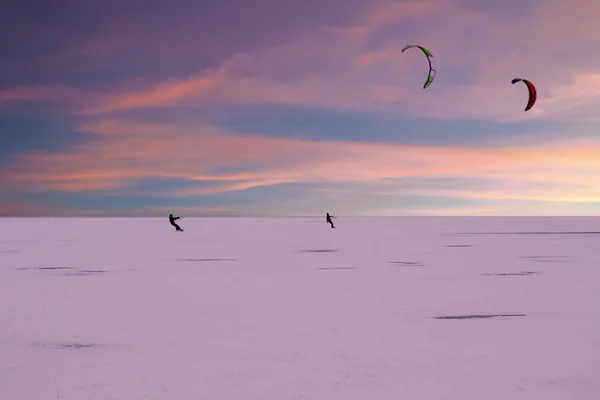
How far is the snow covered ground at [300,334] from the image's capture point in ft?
18.6

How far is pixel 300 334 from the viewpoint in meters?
7.95

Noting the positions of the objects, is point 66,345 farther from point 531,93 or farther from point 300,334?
point 531,93

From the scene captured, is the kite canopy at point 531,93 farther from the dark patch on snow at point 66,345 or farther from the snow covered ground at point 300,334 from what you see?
the dark patch on snow at point 66,345

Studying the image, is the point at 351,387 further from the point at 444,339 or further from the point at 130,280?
the point at 130,280

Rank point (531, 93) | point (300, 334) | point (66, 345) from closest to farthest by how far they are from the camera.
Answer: point (66, 345) → point (300, 334) → point (531, 93)

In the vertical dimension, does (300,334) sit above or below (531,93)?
below

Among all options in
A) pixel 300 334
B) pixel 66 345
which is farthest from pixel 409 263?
pixel 66 345

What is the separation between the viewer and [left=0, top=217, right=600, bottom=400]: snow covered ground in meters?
5.68

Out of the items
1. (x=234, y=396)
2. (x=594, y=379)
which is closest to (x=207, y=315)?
(x=234, y=396)

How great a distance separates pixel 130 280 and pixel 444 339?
8203 millimetres

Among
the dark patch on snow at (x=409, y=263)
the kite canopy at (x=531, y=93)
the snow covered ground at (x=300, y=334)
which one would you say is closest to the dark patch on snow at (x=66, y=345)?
the snow covered ground at (x=300, y=334)

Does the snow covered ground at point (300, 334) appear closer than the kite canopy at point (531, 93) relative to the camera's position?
Yes

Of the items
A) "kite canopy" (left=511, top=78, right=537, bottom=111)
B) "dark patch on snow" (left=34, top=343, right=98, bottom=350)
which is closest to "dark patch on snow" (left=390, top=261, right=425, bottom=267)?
"kite canopy" (left=511, top=78, right=537, bottom=111)

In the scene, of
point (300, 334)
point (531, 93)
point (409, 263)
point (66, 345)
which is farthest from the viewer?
point (531, 93)
